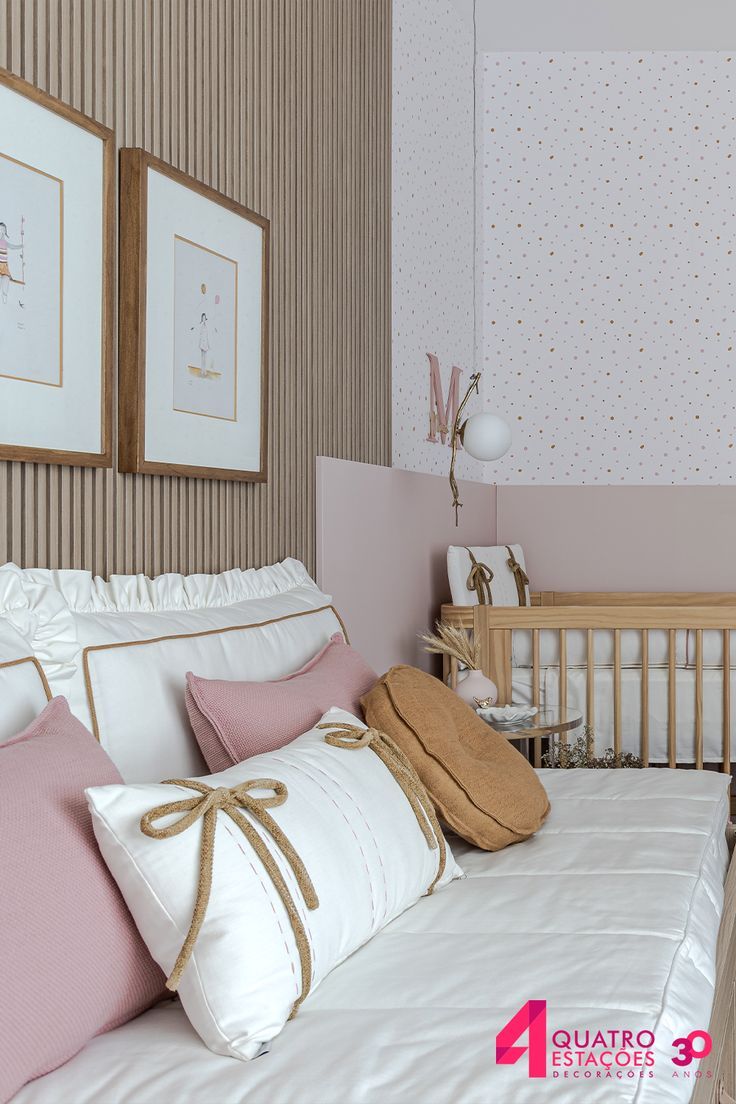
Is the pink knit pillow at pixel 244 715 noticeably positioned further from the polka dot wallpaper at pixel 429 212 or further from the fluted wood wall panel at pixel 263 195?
the polka dot wallpaper at pixel 429 212

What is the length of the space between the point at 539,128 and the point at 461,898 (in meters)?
3.62

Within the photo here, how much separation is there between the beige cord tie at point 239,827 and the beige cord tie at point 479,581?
231 centimetres

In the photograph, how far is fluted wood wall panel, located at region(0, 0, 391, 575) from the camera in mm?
1574

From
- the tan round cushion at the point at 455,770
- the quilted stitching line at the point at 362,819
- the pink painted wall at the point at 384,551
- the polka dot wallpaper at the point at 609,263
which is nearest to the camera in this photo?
the quilted stitching line at the point at 362,819

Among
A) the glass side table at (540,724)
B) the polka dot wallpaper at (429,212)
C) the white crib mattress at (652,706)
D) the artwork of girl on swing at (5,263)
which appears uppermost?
the polka dot wallpaper at (429,212)

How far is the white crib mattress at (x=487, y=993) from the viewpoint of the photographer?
2.96 ft

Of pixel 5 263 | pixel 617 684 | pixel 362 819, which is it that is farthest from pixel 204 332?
pixel 617 684

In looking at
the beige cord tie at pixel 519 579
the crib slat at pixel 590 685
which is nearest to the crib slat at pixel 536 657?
the crib slat at pixel 590 685

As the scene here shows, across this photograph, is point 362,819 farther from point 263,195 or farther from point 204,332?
point 263,195

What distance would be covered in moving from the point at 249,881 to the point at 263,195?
1549 millimetres

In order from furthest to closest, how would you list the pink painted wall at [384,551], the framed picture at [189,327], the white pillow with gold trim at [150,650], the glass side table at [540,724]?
the pink painted wall at [384,551] < the glass side table at [540,724] < the framed picture at [189,327] < the white pillow with gold trim at [150,650]

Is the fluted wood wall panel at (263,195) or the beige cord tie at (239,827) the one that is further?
the fluted wood wall panel at (263,195)

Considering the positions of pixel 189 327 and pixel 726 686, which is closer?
pixel 189 327

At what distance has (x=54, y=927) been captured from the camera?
0.93m
